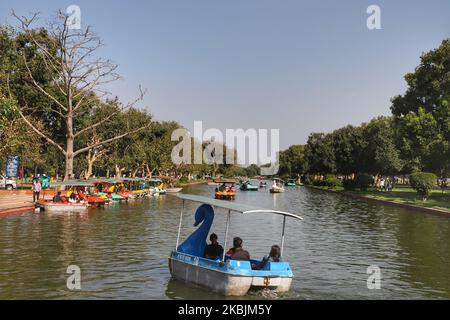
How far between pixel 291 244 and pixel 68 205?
20163 millimetres

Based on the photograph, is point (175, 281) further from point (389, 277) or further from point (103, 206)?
point (103, 206)

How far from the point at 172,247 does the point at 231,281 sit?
30.8 ft

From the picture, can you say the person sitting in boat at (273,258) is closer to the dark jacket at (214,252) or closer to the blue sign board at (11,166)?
the dark jacket at (214,252)

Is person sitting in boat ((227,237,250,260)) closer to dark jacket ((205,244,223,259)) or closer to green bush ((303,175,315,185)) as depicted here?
dark jacket ((205,244,223,259))

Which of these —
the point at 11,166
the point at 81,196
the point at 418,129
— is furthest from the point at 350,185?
the point at 11,166

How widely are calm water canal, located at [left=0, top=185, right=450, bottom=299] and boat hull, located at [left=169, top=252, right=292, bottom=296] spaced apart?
1.11 ft

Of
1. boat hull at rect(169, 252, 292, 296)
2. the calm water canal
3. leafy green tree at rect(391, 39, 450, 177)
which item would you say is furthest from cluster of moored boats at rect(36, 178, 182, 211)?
leafy green tree at rect(391, 39, 450, 177)

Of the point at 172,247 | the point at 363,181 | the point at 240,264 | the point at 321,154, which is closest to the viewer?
the point at 240,264

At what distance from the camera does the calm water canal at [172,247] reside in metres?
14.6

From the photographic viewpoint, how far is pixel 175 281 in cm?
1558

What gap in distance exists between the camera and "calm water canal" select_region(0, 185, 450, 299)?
14641 millimetres

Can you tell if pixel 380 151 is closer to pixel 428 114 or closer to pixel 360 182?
pixel 360 182

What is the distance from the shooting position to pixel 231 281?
13.3m
